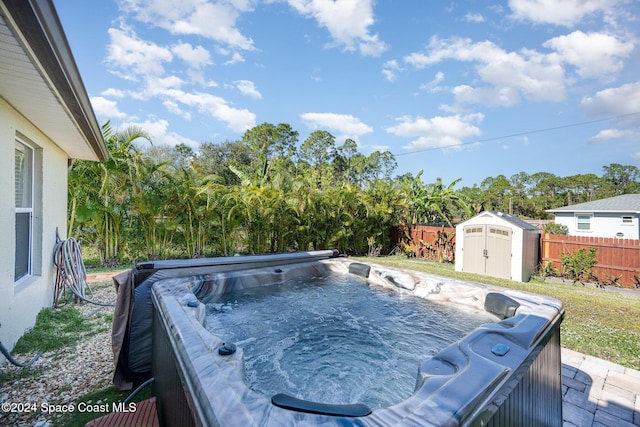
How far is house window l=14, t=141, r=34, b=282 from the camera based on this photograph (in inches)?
123

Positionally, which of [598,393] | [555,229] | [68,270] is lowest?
[598,393]

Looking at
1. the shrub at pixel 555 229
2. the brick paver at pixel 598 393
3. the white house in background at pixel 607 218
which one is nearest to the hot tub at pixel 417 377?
the brick paver at pixel 598 393

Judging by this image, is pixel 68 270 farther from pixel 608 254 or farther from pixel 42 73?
pixel 608 254

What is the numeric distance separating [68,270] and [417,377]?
188 inches

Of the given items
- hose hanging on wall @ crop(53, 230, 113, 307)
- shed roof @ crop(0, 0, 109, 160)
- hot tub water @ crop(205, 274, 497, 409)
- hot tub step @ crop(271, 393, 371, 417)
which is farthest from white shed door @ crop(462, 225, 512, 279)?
shed roof @ crop(0, 0, 109, 160)

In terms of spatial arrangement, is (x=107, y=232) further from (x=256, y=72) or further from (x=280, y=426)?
(x=256, y=72)

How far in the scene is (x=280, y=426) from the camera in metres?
0.89

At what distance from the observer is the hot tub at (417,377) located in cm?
97

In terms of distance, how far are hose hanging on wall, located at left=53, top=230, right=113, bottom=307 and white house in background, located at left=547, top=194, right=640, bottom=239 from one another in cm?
1974

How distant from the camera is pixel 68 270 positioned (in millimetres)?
4102

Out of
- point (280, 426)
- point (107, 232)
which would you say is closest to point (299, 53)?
point (107, 232)

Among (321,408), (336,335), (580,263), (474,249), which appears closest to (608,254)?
(580,263)

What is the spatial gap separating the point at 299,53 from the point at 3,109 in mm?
10158

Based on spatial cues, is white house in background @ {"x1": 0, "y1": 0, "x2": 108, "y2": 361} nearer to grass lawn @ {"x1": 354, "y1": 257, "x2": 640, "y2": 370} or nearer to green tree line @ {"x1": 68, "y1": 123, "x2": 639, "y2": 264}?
green tree line @ {"x1": 68, "y1": 123, "x2": 639, "y2": 264}
